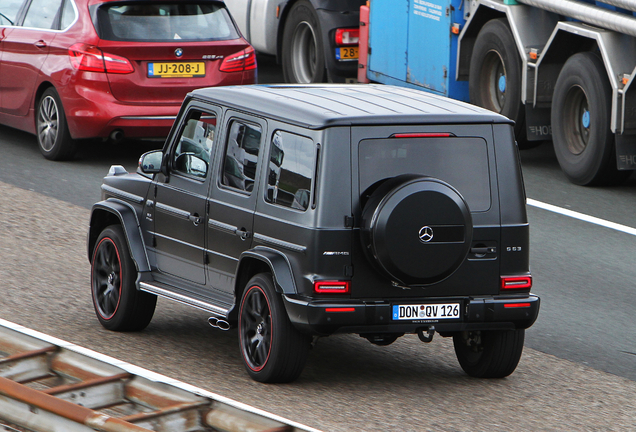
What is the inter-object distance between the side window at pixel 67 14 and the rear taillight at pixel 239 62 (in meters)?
1.57

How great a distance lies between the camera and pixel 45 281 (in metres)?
9.18

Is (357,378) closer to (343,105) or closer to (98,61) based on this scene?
(343,105)

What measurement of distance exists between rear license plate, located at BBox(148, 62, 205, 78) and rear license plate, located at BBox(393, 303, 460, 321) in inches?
265

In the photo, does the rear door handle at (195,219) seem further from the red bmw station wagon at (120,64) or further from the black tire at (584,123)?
the black tire at (584,123)

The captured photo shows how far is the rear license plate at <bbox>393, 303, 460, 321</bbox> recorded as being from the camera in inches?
267

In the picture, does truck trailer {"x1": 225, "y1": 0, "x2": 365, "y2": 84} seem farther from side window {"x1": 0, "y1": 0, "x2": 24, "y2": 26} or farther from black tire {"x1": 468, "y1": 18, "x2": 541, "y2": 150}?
side window {"x1": 0, "y1": 0, "x2": 24, "y2": 26}

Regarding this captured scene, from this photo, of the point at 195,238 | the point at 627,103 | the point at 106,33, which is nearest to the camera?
the point at 195,238

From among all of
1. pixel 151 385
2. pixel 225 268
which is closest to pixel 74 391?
pixel 151 385

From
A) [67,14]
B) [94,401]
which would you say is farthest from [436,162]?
[67,14]

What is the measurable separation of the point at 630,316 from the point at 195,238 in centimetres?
308

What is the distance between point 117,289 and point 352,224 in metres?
2.05

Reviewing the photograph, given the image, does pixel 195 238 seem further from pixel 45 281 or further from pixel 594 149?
pixel 594 149

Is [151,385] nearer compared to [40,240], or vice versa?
[151,385]

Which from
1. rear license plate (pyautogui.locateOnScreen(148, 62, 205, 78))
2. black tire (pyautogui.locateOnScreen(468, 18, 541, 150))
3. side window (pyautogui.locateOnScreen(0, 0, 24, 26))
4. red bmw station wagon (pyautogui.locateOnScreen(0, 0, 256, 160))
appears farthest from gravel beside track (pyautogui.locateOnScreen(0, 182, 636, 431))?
black tire (pyautogui.locateOnScreen(468, 18, 541, 150))
